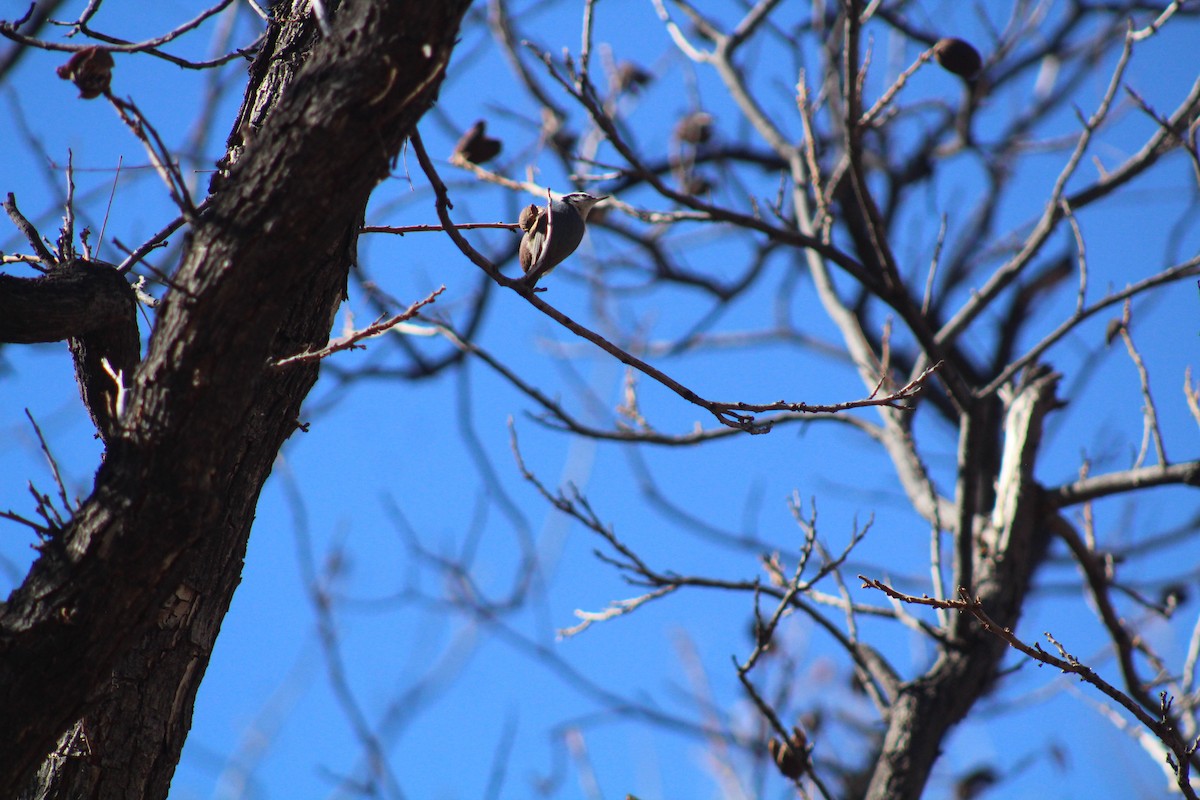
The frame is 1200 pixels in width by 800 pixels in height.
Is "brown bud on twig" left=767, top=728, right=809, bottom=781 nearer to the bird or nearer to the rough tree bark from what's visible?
the bird

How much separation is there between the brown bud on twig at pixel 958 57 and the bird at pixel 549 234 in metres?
2.01

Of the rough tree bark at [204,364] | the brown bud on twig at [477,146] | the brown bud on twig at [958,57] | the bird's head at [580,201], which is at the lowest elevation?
the rough tree bark at [204,364]

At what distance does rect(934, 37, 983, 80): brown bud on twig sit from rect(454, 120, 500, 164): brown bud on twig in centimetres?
144

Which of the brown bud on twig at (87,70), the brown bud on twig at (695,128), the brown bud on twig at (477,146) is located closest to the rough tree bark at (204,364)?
the brown bud on twig at (87,70)

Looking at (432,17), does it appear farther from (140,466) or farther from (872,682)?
(872,682)

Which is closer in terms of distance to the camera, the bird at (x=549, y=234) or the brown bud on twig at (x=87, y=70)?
the brown bud on twig at (x=87, y=70)

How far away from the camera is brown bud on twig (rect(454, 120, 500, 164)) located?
3.12 metres

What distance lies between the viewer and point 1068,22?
566cm

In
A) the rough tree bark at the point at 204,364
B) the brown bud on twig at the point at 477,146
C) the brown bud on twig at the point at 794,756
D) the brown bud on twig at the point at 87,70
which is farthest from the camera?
the brown bud on twig at the point at 477,146

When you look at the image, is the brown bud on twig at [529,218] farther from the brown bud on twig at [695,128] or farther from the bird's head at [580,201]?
the brown bud on twig at [695,128]

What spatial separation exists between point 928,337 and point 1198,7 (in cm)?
289

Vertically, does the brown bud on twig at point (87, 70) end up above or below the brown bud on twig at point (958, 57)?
below

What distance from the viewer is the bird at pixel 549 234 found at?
167 centimetres

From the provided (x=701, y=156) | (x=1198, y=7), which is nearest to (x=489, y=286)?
(x=701, y=156)
